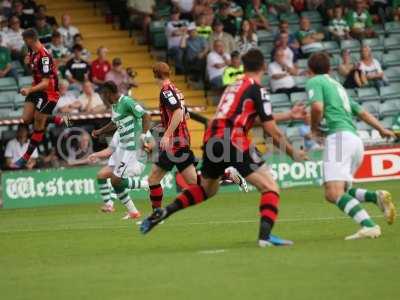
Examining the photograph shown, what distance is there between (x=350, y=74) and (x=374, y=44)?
1881mm

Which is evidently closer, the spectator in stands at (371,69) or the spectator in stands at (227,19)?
the spectator in stands at (371,69)

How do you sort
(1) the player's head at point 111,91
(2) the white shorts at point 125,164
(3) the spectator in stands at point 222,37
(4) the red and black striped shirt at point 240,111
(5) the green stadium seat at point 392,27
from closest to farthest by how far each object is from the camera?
(4) the red and black striped shirt at point 240,111 → (1) the player's head at point 111,91 → (2) the white shorts at point 125,164 → (3) the spectator in stands at point 222,37 → (5) the green stadium seat at point 392,27

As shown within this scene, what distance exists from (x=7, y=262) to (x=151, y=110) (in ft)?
35.8

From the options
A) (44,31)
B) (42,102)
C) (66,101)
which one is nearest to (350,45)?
(44,31)

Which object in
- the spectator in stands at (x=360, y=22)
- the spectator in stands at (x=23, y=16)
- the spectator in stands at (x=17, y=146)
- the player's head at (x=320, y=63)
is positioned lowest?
the spectator in stands at (x=17, y=146)

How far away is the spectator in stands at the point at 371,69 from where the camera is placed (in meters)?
26.3

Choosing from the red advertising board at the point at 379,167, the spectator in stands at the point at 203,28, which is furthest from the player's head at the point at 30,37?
the spectator in stands at the point at 203,28

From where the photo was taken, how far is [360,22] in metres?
27.9

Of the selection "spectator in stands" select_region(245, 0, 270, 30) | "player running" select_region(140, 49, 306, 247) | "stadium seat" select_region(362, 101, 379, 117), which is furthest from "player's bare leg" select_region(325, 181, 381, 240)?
"spectator in stands" select_region(245, 0, 270, 30)

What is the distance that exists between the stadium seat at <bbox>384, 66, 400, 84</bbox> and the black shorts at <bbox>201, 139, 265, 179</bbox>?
15418mm

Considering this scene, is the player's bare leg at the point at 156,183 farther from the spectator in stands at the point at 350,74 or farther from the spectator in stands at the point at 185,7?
the spectator in stands at the point at 185,7

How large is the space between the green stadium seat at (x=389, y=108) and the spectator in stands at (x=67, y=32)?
6734 mm

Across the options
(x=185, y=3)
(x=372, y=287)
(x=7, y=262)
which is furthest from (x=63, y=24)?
(x=372, y=287)

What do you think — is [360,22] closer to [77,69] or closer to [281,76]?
[281,76]
